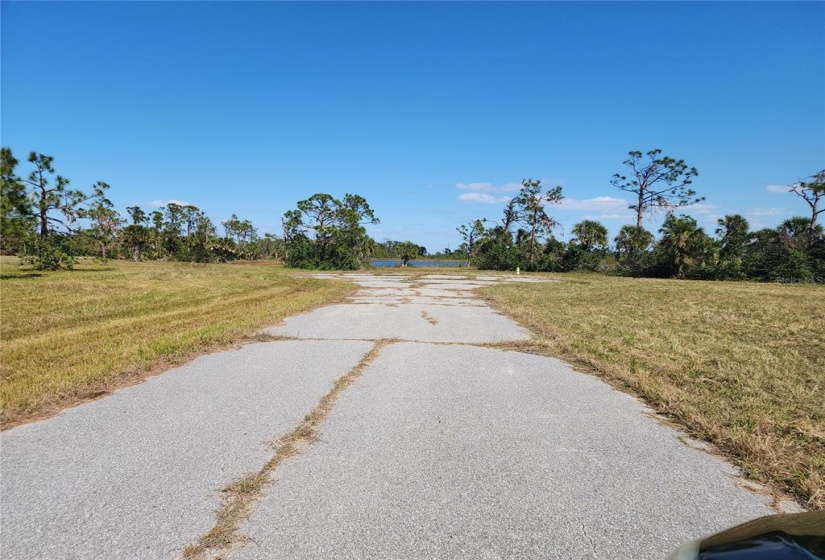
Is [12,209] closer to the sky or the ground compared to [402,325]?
closer to the sky

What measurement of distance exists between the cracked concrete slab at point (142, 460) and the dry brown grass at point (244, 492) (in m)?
0.07

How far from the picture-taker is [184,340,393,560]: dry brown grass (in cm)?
216

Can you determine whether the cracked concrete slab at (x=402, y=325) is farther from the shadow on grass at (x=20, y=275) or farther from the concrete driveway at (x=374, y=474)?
the shadow on grass at (x=20, y=275)

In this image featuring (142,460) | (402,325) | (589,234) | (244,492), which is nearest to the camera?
(244,492)

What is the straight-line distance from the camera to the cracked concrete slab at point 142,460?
7.36ft

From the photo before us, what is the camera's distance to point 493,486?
2738mm

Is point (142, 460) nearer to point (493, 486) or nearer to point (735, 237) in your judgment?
point (493, 486)

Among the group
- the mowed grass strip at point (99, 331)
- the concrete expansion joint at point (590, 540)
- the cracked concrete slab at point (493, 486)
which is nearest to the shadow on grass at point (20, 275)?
the mowed grass strip at point (99, 331)

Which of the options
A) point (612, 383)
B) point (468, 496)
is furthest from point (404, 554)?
point (612, 383)

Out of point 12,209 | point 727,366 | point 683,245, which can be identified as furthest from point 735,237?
point 12,209

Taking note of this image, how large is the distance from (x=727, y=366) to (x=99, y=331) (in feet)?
36.1

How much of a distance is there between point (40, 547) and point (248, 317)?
7984 millimetres

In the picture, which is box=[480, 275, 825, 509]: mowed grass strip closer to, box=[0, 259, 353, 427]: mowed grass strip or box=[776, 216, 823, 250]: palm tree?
box=[0, 259, 353, 427]: mowed grass strip

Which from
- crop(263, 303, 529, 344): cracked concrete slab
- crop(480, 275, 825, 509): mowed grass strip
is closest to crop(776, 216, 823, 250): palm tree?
crop(480, 275, 825, 509): mowed grass strip
